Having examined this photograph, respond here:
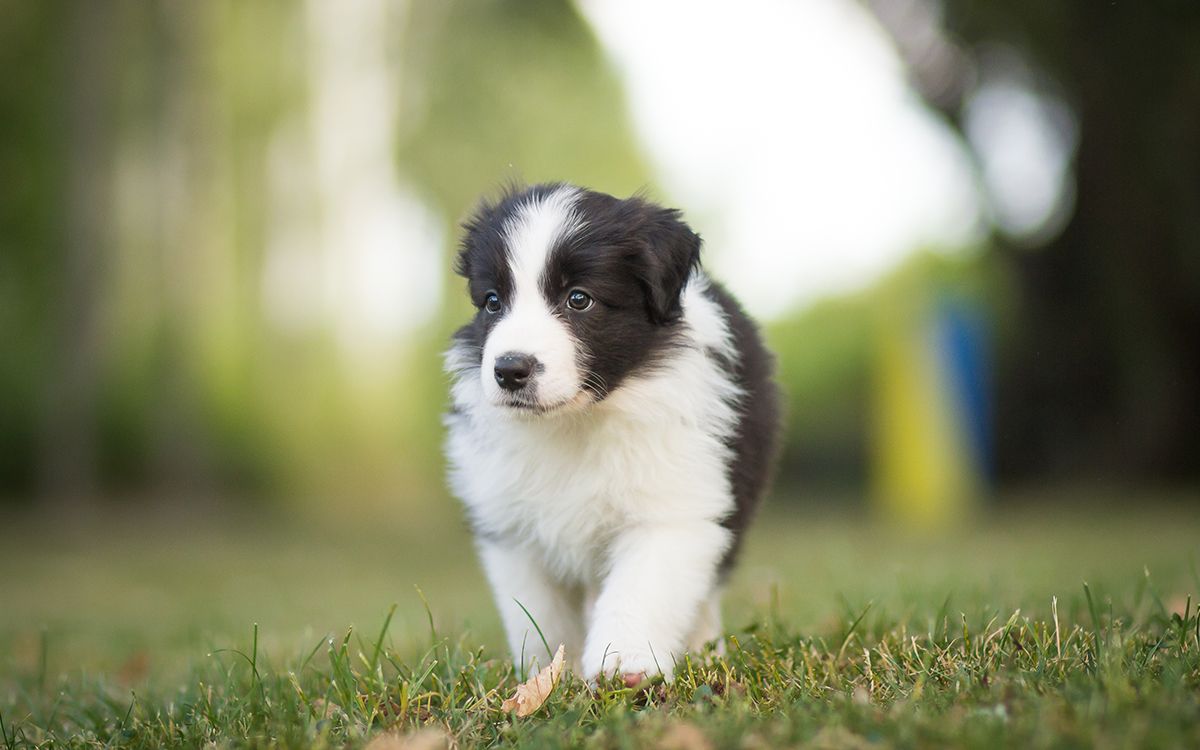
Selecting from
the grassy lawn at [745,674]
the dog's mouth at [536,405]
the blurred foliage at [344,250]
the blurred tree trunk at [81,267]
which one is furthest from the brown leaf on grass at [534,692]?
the blurred tree trunk at [81,267]

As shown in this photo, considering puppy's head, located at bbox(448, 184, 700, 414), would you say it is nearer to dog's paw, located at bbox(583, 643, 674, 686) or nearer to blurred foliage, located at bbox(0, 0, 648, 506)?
dog's paw, located at bbox(583, 643, 674, 686)

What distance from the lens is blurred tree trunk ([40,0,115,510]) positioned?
1311 centimetres

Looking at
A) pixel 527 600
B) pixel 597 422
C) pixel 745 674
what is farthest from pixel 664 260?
pixel 745 674

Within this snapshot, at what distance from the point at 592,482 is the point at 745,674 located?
0.77m

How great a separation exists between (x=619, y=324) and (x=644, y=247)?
24 cm

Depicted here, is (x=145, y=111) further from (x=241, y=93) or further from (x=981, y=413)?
(x=981, y=413)

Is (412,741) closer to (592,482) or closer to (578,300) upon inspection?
(592,482)

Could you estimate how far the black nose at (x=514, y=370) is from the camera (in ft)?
10.2

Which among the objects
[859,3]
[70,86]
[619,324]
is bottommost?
[619,324]

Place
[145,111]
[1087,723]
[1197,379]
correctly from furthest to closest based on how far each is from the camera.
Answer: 1. [145,111]
2. [1197,379]
3. [1087,723]

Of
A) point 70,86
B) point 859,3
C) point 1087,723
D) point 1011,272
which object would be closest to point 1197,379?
point 1011,272

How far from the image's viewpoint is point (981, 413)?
1335 centimetres

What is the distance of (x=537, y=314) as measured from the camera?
129 inches

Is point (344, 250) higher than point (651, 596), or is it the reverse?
point (344, 250)
